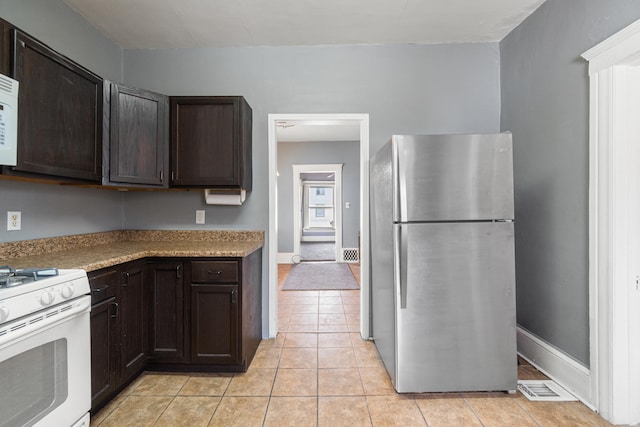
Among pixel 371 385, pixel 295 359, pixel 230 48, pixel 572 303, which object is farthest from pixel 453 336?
pixel 230 48

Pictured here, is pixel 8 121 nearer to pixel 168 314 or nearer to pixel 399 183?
pixel 168 314

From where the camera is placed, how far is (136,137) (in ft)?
7.50

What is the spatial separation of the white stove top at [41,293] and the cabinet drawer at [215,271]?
73 cm

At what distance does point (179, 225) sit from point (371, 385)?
81.9 inches

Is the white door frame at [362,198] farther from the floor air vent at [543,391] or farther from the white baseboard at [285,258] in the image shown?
the white baseboard at [285,258]

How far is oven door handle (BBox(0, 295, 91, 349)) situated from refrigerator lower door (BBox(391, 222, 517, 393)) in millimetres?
1669

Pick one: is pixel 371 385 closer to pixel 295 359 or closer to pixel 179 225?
pixel 295 359

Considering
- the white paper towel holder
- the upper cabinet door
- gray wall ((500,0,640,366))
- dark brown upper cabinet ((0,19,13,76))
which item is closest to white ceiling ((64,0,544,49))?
gray wall ((500,0,640,366))

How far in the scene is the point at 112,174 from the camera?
7.11 feet

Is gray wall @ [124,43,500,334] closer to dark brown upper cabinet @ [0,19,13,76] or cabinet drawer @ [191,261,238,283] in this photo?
cabinet drawer @ [191,261,238,283]

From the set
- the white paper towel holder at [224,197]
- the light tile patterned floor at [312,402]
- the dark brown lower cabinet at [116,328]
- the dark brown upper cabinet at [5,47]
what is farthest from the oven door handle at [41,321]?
the white paper towel holder at [224,197]

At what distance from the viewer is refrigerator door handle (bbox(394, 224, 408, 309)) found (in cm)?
189

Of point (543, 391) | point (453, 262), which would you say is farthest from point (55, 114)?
point (543, 391)

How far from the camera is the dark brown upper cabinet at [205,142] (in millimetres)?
2484
